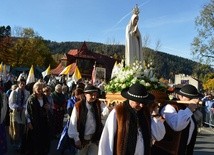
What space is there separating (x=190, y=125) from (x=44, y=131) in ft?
18.2

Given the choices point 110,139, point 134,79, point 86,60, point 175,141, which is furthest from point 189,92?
point 86,60

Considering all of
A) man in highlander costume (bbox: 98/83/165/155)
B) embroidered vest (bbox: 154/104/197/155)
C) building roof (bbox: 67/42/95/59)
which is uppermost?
man in highlander costume (bbox: 98/83/165/155)

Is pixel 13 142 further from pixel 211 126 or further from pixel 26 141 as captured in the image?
pixel 211 126

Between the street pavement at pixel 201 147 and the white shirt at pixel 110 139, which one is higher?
the white shirt at pixel 110 139

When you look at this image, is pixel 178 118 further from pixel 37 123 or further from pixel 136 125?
pixel 37 123

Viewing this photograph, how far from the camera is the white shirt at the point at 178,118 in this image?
504cm

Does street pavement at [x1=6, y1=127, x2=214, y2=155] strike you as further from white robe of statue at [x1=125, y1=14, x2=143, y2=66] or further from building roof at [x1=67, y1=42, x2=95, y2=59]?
building roof at [x1=67, y1=42, x2=95, y2=59]

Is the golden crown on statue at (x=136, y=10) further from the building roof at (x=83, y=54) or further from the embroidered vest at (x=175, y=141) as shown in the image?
the building roof at (x=83, y=54)

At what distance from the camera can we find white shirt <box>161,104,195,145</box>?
5.04m

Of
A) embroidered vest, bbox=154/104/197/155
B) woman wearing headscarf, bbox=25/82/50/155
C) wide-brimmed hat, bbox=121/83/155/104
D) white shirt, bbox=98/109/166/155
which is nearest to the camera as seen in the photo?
white shirt, bbox=98/109/166/155

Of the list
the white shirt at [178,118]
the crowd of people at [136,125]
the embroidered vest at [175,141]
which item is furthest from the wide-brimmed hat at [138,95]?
the embroidered vest at [175,141]

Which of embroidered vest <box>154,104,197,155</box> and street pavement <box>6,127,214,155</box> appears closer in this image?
embroidered vest <box>154,104,197,155</box>

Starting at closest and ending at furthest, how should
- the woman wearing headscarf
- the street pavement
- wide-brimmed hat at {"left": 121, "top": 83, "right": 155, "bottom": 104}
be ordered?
1. wide-brimmed hat at {"left": 121, "top": 83, "right": 155, "bottom": 104}
2. the woman wearing headscarf
3. the street pavement

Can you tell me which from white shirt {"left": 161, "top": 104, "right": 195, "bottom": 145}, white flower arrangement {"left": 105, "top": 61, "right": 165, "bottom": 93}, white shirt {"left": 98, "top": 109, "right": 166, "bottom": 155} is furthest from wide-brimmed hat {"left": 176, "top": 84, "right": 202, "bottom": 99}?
white flower arrangement {"left": 105, "top": 61, "right": 165, "bottom": 93}
